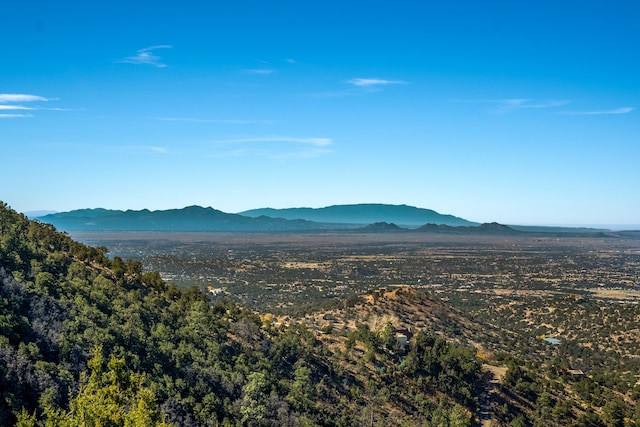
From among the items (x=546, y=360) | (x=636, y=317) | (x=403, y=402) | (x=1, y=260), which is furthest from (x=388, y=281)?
(x=1, y=260)

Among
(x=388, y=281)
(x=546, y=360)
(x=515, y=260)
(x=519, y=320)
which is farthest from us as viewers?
(x=515, y=260)

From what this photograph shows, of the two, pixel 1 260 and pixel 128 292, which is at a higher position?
pixel 1 260

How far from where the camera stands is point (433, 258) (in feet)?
454

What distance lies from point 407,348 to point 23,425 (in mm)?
26702

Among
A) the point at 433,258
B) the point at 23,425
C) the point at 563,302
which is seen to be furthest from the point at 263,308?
the point at 433,258

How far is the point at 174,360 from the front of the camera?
25375 millimetres

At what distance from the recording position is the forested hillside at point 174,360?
692 inches

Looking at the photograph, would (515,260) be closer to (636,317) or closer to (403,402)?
(636,317)

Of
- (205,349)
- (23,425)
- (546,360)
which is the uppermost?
(23,425)

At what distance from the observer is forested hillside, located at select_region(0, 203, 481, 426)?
17578 millimetres

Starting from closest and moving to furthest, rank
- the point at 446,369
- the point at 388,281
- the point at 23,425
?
the point at 23,425 < the point at 446,369 < the point at 388,281

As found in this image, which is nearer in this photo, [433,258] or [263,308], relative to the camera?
[263,308]

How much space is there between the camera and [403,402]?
28.9 metres

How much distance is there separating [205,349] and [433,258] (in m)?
116
